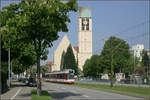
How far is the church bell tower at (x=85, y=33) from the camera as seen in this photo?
420 ft

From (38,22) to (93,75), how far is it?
9588cm

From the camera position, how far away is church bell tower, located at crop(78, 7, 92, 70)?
12796 centimetres

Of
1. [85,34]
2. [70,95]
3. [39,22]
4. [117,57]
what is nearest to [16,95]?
[70,95]

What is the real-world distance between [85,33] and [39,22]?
114 meters

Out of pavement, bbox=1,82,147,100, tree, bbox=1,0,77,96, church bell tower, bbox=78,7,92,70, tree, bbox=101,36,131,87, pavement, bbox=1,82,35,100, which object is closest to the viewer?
tree, bbox=1,0,77,96

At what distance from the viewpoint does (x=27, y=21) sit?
2059cm

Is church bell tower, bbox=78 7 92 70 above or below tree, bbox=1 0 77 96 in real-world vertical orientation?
above

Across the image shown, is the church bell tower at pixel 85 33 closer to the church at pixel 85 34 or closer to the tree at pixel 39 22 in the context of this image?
the church at pixel 85 34

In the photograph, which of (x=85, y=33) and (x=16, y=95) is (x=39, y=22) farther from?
(x=85, y=33)

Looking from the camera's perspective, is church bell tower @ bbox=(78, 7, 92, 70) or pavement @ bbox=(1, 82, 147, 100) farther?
church bell tower @ bbox=(78, 7, 92, 70)

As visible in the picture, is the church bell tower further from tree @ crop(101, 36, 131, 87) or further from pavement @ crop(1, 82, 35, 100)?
pavement @ crop(1, 82, 35, 100)

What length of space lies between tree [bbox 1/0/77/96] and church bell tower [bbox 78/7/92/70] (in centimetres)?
10287

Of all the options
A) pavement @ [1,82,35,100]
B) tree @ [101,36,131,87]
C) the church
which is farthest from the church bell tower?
pavement @ [1,82,35,100]

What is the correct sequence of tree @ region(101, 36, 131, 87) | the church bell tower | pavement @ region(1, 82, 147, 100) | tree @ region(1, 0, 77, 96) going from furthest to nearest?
the church bell tower < tree @ region(101, 36, 131, 87) < pavement @ region(1, 82, 147, 100) < tree @ region(1, 0, 77, 96)
